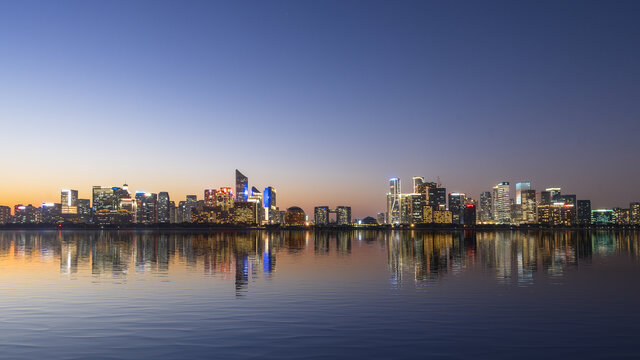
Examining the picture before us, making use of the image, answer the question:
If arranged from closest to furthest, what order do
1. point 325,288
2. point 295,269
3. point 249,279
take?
point 325,288 → point 249,279 → point 295,269

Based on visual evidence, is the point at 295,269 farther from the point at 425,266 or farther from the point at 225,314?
the point at 225,314

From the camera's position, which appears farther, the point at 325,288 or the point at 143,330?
the point at 325,288

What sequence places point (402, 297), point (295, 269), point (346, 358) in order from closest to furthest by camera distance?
point (346, 358)
point (402, 297)
point (295, 269)

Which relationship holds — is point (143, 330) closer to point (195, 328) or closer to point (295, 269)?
point (195, 328)

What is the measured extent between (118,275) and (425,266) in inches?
1399

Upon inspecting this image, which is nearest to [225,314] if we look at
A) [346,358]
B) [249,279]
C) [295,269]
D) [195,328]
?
[195,328]

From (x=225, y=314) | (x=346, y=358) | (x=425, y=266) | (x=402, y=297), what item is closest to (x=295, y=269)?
(x=425, y=266)

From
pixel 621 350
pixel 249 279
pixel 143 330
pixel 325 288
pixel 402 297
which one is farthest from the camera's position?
pixel 249 279

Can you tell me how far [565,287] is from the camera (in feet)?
133

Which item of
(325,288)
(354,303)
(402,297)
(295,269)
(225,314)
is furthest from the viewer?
(295,269)

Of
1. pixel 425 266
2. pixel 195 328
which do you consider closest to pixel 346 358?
pixel 195 328

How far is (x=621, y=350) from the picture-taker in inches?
818

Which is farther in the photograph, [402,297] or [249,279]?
[249,279]

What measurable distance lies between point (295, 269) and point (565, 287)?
2859 cm
